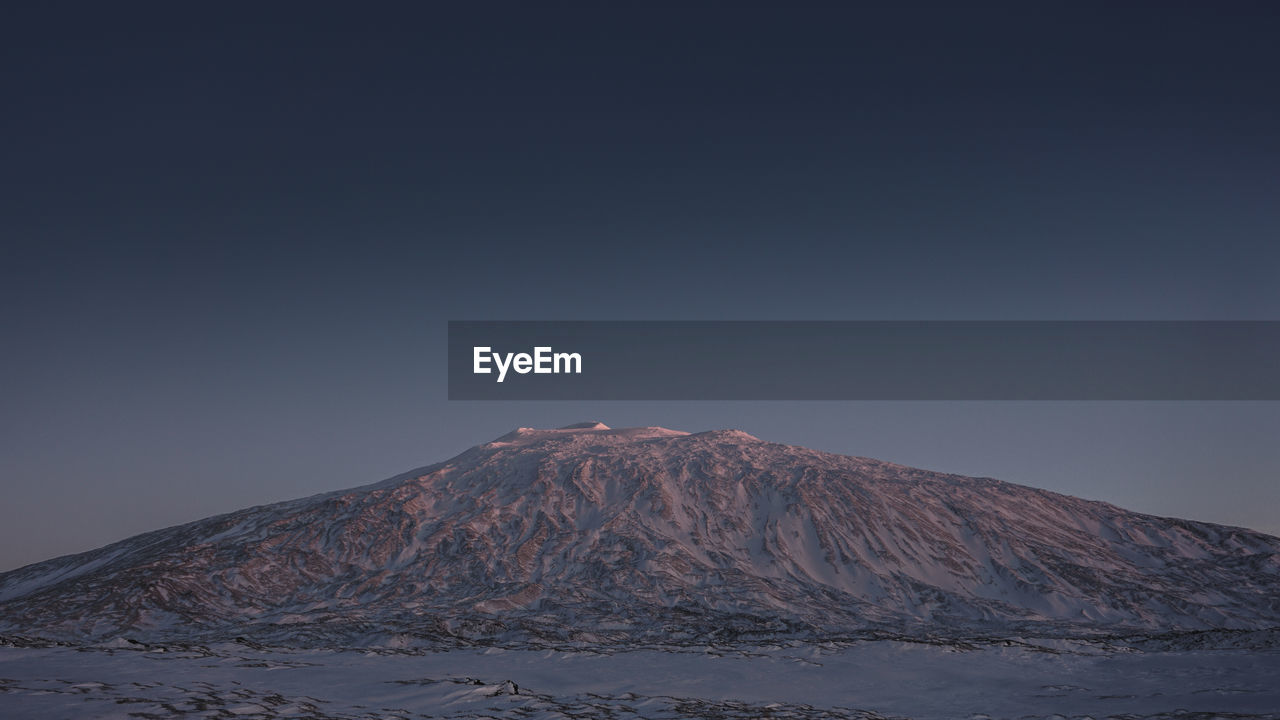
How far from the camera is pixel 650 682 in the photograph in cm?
5441

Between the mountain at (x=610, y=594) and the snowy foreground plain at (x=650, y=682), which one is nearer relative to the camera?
the snowy foreground plain at (x=650, y=682)

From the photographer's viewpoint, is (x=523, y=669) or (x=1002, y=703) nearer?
(x=1002, y=703)

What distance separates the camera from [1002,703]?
47844mm

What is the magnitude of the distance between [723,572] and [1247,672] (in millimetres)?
139302

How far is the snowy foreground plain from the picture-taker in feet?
129

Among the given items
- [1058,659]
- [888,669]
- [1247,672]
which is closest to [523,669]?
[888,669]

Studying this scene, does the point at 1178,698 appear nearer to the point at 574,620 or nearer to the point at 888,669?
the point at 888,669

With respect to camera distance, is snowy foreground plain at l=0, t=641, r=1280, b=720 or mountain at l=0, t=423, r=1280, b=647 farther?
mountain at l=0, t=423, r=1280, b=647

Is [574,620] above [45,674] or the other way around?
the other way around

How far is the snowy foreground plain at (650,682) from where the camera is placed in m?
39.2

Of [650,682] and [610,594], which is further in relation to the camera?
[610,594]

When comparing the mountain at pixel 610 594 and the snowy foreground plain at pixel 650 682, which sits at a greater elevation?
the snowy foreground plain at pixel 650 682

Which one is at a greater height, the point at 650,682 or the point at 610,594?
the point at 650,682

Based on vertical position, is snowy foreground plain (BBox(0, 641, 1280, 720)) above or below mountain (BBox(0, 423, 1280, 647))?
above
